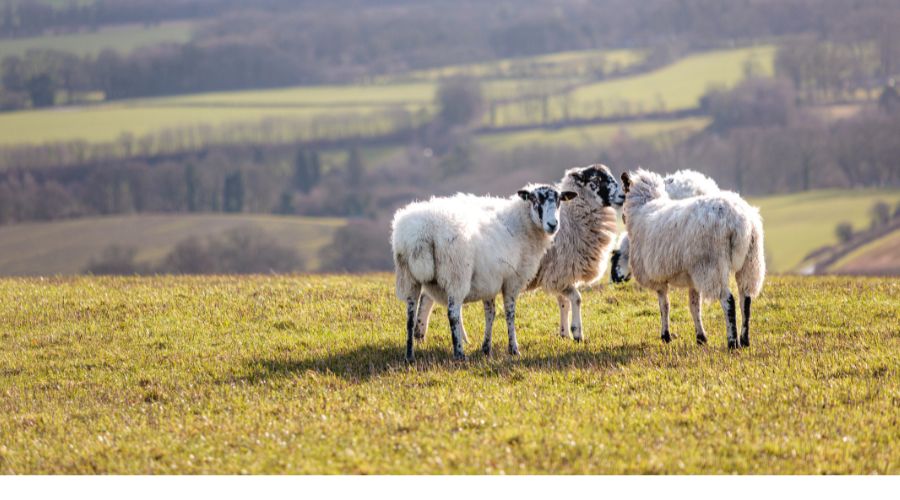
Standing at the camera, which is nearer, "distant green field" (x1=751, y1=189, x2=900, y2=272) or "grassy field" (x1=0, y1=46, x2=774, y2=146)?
"distant green field" (x1=751, y1=189, x2=900, y2=272)

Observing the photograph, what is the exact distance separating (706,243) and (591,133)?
13947 cm

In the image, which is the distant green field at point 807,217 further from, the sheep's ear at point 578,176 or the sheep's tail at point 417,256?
the sheep's tail at point 417,256

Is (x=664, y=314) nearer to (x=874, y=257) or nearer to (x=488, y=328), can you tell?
(x=488, y=328)

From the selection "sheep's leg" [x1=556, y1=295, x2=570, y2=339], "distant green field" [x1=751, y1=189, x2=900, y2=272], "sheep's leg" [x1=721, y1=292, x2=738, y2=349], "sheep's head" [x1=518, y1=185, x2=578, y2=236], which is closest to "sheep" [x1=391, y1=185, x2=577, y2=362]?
"sheep's head" [x1=518, y1=185, x2=578, y2=236]

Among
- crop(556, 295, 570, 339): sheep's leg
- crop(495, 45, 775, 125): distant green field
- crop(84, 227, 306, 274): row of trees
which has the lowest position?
crop(84, 227, 306, 274): row of trees

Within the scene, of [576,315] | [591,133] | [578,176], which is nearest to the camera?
[576,315]

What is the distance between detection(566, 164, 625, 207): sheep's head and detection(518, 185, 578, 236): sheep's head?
1693 mm

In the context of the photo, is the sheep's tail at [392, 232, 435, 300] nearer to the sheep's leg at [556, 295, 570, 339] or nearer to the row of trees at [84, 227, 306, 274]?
the sheep's leg at [556, 295, 570, 339]

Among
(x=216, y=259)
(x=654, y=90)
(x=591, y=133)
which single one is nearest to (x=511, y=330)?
(x=216, y=259)

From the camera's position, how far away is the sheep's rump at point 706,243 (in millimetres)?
14578

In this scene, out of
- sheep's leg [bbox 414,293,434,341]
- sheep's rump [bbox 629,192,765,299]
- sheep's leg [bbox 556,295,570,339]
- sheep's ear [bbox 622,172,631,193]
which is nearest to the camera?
sheep's rump [bbox 629,192,765,299]

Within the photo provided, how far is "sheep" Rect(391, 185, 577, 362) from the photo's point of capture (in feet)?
46.8

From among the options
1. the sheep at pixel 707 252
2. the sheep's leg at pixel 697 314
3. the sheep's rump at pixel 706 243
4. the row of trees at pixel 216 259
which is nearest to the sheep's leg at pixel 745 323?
the sheep at pixel 707 252

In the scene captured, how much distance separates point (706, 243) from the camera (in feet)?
48.4
